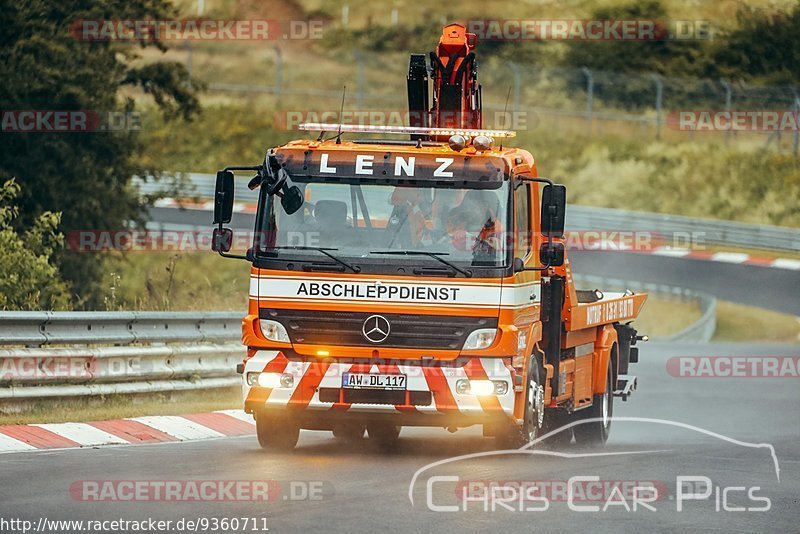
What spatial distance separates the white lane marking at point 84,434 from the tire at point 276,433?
117cm

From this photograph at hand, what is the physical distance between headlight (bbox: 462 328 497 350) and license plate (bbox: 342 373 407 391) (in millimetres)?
598

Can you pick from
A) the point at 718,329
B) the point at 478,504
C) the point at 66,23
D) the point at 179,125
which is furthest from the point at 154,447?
the point at 179,125

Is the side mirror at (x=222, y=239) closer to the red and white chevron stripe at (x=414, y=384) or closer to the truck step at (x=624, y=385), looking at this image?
the red and white chevron stripe at (x=414, y=384)

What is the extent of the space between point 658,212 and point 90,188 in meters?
26.8

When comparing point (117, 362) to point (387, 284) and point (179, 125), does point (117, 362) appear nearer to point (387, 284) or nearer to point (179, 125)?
point (387, 284)

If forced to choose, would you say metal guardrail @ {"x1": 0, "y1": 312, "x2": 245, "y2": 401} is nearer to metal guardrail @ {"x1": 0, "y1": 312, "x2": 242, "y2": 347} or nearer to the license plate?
metal guardrail @ {"x1": 0, "y1": 312, "x2": 242, "y2": 347}

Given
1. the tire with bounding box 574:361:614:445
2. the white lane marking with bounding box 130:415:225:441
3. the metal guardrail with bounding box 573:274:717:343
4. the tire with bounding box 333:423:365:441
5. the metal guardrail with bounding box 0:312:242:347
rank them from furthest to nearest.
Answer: the metal guardrail with bounding box 573:274:717:343 < the tire with bounding box 574:361:614:445 < the tire with bounding box 333:423:365:441 < the white lane marking with bounding box 130:415:225:441 < the metal guardrail with bounding box 0:312:242:347

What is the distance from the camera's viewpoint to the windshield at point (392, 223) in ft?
44.4

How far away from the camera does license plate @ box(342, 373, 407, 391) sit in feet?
44.1

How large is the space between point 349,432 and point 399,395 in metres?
2.68

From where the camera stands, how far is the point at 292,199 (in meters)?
13.8

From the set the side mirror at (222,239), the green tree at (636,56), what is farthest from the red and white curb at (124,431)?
the green tree at (636,56)

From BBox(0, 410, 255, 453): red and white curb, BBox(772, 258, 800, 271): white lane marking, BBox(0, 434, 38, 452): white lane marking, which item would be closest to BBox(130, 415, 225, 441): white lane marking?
BBox(0, 410, 255, 453): red and white curb

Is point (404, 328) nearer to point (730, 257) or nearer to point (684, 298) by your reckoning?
point (684, 298)
